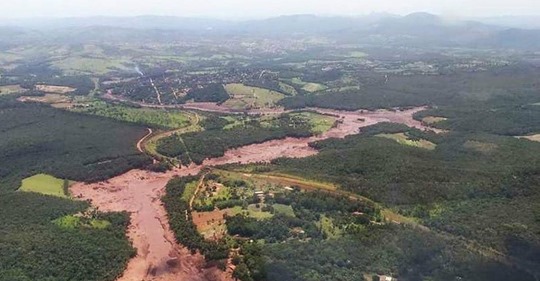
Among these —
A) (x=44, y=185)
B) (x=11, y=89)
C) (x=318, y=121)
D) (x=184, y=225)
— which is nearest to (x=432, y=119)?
(x=318, y=121)

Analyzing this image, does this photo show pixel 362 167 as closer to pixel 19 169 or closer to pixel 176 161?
pixel 176 161

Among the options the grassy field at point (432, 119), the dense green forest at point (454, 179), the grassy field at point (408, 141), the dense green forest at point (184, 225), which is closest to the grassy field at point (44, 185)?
the dense green forest at point (184, 225)

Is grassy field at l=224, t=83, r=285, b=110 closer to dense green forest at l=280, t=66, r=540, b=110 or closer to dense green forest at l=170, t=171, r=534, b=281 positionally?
dense green forest at l=280, t=66, r=540, b=110

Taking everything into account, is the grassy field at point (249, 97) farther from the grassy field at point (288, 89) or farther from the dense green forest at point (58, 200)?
the dense green forest at point (58, 200)

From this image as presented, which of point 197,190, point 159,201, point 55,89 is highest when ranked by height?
point 197,190

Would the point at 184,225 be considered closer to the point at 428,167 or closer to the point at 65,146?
the point at 428,167

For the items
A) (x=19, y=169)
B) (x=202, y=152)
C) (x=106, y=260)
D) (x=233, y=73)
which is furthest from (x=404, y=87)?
(x=106, y=260)
